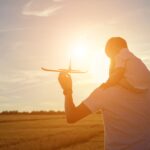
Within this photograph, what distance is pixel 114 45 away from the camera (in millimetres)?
4398

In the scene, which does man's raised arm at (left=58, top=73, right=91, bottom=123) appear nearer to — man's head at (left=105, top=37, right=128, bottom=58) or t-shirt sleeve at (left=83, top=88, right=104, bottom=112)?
t-shirt sleeve at (left=83, top=88, right=104, bottom=112)

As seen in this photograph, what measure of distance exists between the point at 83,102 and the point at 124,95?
14.2 inches

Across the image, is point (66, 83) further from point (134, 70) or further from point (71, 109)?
point (134, 70)

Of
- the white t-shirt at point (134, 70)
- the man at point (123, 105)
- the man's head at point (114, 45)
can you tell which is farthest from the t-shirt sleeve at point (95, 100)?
the man's head at point (114, 45)

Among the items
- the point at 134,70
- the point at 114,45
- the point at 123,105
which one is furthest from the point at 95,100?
the point at 114,45

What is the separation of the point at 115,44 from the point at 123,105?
0.58m

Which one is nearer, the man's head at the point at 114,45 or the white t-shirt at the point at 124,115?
the white t-shirt at the point at 124,115

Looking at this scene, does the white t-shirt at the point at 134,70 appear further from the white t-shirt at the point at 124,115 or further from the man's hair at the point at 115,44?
the man's hair at the point at 115,44

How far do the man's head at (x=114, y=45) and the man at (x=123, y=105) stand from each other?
0.14 m

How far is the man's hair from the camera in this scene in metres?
4.37

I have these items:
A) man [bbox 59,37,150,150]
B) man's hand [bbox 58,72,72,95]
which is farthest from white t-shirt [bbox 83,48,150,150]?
man's hand [bbox 58,72,72,95]

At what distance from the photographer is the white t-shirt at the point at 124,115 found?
4137mm

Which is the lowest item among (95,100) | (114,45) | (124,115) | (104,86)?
(124,115)

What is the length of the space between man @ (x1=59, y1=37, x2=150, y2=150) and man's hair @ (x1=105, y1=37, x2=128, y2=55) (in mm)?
155
